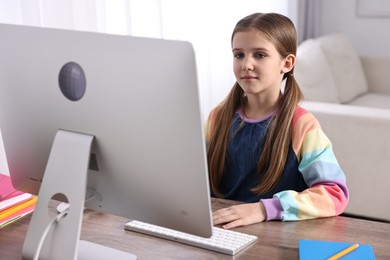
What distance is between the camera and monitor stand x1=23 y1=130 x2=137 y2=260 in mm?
1215

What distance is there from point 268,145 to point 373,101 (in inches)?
91.4

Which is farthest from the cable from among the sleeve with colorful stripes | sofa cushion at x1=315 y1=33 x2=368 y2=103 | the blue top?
sofa cushion at x1=315 y1=33 x2=368 y2=103

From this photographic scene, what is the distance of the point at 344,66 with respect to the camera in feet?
12.7

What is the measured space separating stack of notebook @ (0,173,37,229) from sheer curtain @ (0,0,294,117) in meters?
0.69

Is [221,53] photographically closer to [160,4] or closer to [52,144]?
[160,4]

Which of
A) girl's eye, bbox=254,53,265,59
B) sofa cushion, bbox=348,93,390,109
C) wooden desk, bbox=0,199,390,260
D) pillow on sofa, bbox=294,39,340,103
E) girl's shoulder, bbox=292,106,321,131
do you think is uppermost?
girl's eye, bbox=254,53,265,59

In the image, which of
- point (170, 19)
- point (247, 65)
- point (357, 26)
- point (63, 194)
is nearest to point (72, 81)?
point (63, 194)

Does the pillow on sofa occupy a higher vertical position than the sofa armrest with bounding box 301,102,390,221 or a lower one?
higher

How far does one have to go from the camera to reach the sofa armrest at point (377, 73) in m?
4.13

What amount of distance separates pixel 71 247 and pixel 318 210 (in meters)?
0.61

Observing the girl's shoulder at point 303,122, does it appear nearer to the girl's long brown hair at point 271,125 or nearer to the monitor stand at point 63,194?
the girl's long brown hair at point 271,125

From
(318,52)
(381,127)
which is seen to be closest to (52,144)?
(381,127)

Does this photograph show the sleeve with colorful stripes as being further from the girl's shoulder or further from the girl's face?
the girl's face

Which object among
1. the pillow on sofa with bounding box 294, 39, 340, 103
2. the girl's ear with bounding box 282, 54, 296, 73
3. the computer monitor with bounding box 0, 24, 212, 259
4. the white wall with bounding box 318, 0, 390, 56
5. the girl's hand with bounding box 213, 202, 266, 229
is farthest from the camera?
the white wall with bounding box 318, 0, 390, 56
